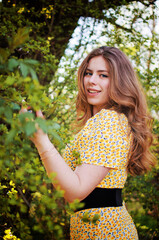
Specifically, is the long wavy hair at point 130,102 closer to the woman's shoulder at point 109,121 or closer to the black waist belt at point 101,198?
the woman's shoulder at point 109,121

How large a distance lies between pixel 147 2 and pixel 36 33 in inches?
78.8

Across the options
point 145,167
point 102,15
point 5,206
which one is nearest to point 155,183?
point 145,167

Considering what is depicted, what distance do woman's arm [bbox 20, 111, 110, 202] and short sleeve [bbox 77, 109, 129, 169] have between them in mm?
81

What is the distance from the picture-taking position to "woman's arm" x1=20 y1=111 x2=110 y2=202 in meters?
1.18

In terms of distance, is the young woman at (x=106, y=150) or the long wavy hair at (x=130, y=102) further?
the long wavy hair at (x=130, y=102)

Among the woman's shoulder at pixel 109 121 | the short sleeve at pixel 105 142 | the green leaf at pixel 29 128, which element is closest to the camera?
the green leaf at pixel 29 128

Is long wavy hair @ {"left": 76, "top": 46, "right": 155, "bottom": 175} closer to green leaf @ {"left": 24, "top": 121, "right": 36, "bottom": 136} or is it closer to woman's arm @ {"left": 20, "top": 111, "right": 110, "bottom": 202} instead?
woman's arm @ {"left": 20, "top": 111, "right": 110, "bottom": 202}

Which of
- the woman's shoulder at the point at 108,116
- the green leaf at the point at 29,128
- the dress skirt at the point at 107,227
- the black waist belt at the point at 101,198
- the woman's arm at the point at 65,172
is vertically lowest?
the dress skirt at the point at 107,227

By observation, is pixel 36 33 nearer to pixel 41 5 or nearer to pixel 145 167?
pixel 41 5

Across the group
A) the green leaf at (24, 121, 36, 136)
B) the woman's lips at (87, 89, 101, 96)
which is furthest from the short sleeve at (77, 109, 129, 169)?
the green leaf at (24, 121, 36, 136)

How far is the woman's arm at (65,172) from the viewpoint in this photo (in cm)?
118

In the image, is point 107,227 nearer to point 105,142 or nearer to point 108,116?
point 105,142

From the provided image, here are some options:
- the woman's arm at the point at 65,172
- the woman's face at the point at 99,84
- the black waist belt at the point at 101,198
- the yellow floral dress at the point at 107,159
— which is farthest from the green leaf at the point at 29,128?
the woman's face at the point at 99,84

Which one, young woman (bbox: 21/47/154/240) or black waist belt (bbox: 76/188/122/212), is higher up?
young woman (bbox: 21/47/154/240)
